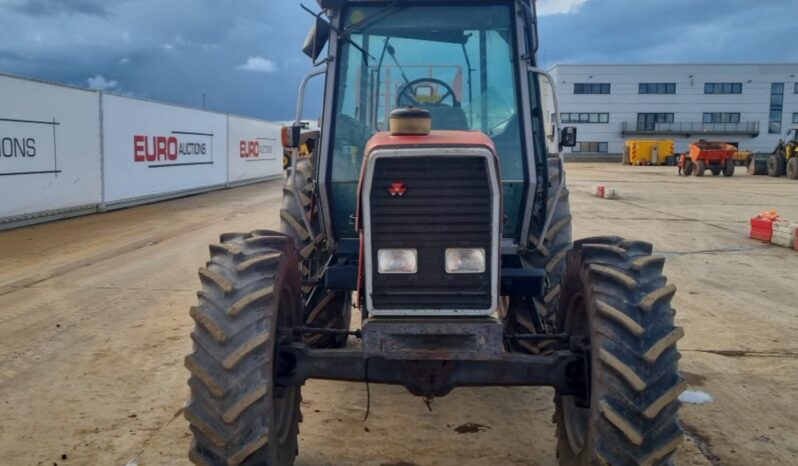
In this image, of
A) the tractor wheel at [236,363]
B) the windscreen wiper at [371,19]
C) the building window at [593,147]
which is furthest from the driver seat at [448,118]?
the building window at [593,147]

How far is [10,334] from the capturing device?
6727mm

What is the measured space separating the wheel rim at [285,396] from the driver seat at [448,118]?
1581 millimetres

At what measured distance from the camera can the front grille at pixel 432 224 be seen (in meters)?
3.42

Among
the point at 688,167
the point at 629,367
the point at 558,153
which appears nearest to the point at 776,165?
the point at 688,167

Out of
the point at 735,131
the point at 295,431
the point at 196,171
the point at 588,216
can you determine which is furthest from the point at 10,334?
the point at 735,131

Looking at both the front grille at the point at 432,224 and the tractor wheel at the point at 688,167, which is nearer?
the front grille at the point at 432,224

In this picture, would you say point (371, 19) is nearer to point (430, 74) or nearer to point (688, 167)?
point (430, 74)

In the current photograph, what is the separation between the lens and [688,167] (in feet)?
127

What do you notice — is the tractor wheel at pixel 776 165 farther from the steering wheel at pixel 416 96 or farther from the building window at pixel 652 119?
the steering wheel at pixel 416 96

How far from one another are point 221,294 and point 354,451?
148 centimetres

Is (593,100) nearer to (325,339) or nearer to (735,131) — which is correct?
(735,131)

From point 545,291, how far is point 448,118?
1327 mm

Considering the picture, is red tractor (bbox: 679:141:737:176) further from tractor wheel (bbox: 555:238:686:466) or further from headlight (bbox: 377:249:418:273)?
headlight (bbox: 377:249:418:273)

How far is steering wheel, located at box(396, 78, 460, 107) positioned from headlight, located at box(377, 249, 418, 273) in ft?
5.58
